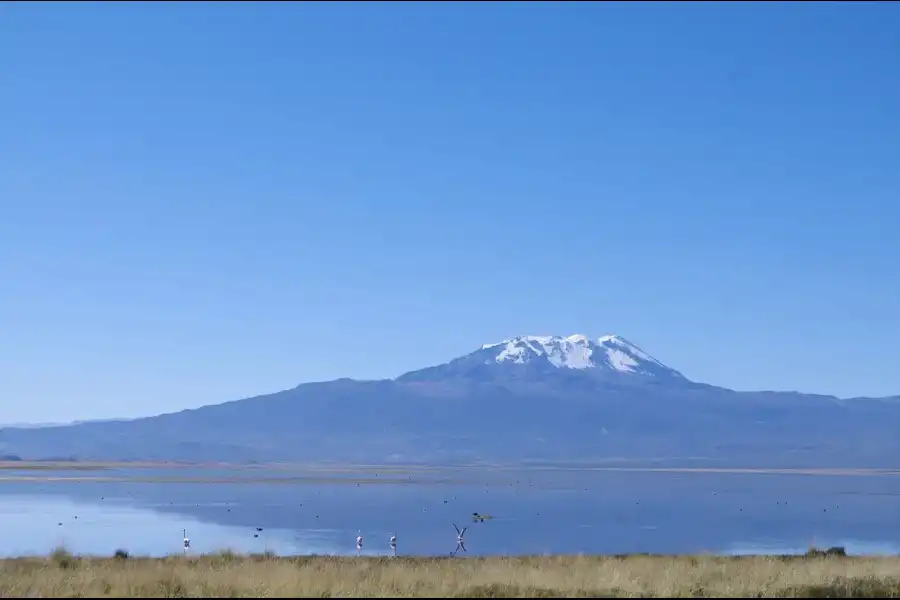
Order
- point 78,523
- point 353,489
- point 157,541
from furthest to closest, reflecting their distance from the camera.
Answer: point 353,489
point 78,523
point 157,541

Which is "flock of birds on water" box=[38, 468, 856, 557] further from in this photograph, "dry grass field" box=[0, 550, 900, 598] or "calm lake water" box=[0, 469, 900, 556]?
"dry grass field" box=[0, 550, 900, 598]

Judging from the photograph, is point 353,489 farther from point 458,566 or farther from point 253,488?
point 458,566

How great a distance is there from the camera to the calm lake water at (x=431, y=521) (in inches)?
1775

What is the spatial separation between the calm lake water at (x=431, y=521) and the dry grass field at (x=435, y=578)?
1125cm

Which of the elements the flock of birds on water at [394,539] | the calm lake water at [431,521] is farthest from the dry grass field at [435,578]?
the calm lake water at [431,521]

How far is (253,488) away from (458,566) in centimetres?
8154

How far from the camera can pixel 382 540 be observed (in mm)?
A: 48156

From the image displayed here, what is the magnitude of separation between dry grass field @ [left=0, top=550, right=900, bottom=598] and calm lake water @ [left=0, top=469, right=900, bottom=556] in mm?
11255

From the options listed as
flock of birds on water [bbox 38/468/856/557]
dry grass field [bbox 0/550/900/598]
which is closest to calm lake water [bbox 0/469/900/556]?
flock of birds on water [bbox 38/468/856/557]

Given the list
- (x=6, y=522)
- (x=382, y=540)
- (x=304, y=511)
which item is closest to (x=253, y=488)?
(x=304, y=511)

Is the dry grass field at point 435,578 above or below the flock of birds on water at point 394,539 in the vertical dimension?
above

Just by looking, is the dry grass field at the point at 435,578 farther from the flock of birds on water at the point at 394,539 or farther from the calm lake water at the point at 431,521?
the calm lake water at the point at 431,521

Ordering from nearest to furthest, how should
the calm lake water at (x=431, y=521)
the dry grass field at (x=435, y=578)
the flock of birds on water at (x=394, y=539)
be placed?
1. the dry grass field at (x=435, y=578)
2. the flock of birds on water at (x=394, y=539)
3. the calm lake water at (x=431, y=521)

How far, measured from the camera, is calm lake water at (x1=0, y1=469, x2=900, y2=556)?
45.1m
